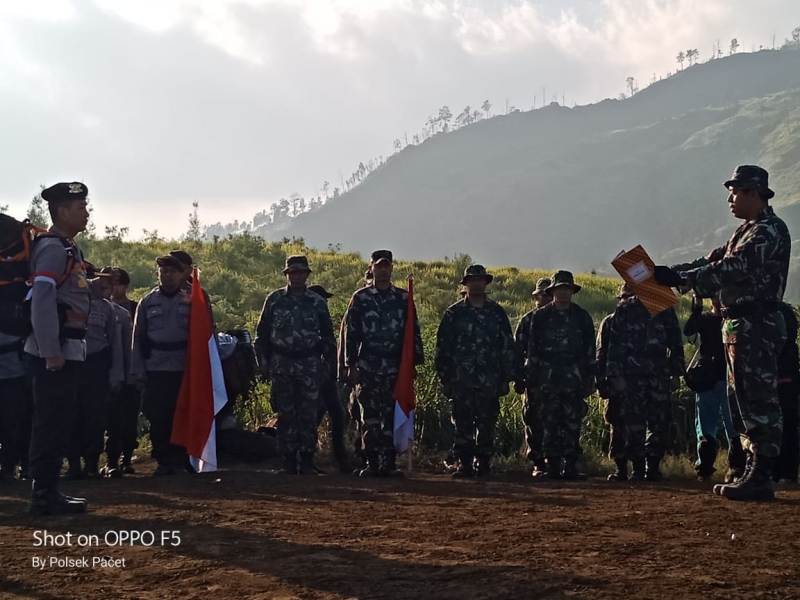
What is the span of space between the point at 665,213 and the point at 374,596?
15829cm

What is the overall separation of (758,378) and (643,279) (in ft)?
3.31

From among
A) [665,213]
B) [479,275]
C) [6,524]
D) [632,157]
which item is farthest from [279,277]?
[632,157]

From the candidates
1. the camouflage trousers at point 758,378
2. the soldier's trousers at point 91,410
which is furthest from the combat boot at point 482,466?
the soldier's trousers at point 91,410

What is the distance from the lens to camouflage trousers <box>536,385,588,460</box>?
8.53m

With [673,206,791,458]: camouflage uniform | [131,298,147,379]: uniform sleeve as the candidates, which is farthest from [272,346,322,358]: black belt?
[673,206,791,458]: camouflage uniform

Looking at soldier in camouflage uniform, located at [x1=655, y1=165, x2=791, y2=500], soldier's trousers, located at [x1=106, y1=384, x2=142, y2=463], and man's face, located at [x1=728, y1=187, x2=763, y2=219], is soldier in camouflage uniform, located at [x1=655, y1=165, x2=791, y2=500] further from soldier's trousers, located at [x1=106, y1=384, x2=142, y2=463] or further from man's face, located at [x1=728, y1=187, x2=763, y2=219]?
soldier's trousers, located at [x1=106, y1=384, x2=142, y2=463]

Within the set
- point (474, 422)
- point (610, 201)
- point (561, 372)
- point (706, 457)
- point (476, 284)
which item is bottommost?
point (706, 457)

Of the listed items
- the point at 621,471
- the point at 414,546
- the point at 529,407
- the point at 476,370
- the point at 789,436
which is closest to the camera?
the point at 414,546

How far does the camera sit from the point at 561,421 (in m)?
8.59

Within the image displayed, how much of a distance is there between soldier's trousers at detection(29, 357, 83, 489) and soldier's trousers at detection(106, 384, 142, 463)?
9.95 ft

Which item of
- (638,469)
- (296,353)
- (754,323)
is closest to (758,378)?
(754,323)

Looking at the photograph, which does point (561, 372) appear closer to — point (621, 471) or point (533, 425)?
point (533, 425)

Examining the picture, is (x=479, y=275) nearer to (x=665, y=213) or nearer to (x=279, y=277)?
(x=279, y=277)

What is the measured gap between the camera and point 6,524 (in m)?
5.43
